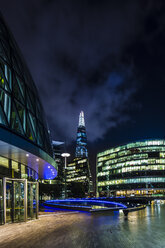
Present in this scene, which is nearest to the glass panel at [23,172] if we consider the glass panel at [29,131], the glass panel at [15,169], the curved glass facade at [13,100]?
the glass panel at [15,169]

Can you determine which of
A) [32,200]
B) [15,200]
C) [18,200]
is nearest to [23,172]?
[32,200]

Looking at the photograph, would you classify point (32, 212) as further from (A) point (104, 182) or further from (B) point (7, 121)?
(A) point (104, 182)

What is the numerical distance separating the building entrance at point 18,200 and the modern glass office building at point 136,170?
111 meters

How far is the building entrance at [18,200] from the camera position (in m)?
17.4

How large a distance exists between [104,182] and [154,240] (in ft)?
469

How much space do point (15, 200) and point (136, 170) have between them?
11837cm

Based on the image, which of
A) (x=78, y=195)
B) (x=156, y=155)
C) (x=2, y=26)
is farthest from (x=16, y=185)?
(x=156, y=155)

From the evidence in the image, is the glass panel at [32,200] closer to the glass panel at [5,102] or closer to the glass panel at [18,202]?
the glass panel at [18,202]

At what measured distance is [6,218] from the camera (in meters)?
17.2

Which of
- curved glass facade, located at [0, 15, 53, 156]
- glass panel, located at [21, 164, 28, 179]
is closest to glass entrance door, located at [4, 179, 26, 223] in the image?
glass panel, located at [21, 164, 28, 179]

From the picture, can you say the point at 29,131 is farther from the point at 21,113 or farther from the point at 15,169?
the point at 15,169

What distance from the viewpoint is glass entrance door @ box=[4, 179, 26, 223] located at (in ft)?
57.9

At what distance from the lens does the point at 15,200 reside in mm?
18578

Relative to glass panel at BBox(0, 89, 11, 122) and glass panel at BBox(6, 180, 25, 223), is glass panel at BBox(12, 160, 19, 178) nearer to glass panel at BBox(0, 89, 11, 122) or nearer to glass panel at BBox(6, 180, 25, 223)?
glass panel at BBox(6, 180, 25, 223)
